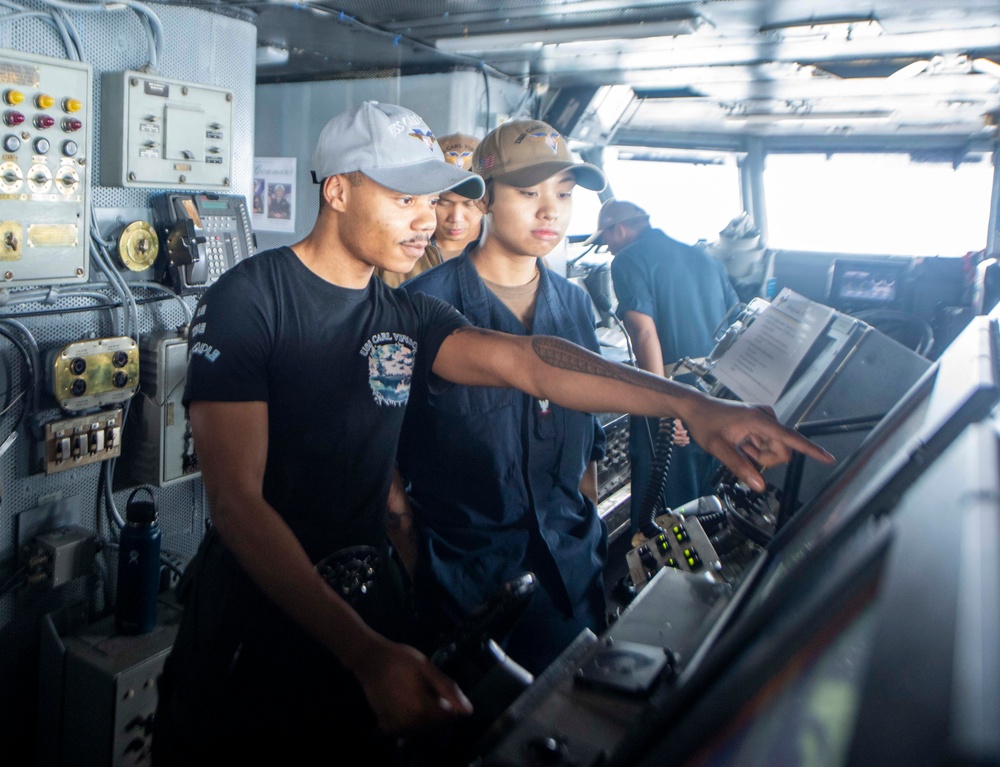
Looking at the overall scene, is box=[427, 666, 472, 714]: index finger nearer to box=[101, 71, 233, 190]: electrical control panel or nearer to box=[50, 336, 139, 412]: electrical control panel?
box=[50, 336, 139, 412]: electrical control panel

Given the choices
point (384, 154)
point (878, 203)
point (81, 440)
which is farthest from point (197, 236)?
point (878, 203)

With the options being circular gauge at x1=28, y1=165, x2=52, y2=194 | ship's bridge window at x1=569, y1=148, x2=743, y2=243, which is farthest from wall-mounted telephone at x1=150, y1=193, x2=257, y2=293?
ship's bridge window at x1=569, y1=148, x2=743, y2=243

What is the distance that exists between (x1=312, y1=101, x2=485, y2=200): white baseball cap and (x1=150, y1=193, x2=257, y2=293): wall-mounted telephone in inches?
45.0

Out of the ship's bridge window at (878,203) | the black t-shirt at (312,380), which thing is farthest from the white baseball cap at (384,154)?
the ship's bridge window at (878,203)

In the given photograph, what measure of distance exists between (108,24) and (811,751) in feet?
9.19

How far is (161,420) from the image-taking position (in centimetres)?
275

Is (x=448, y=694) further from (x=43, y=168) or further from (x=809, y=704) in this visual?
(x=43, y=168)

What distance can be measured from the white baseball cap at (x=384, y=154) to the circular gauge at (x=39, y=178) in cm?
100

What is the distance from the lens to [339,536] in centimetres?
169

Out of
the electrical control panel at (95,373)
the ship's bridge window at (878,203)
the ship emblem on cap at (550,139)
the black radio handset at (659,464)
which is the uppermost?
the ship's bridge window at (878,203)

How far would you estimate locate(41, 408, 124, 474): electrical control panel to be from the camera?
2.53 m

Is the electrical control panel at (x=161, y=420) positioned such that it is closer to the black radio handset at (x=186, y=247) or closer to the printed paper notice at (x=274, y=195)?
the black radio handset at (x=186, y=247)

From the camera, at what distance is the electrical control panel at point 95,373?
248 centimetres

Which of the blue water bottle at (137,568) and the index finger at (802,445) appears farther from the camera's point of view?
the blue water bottle at (137,568)
